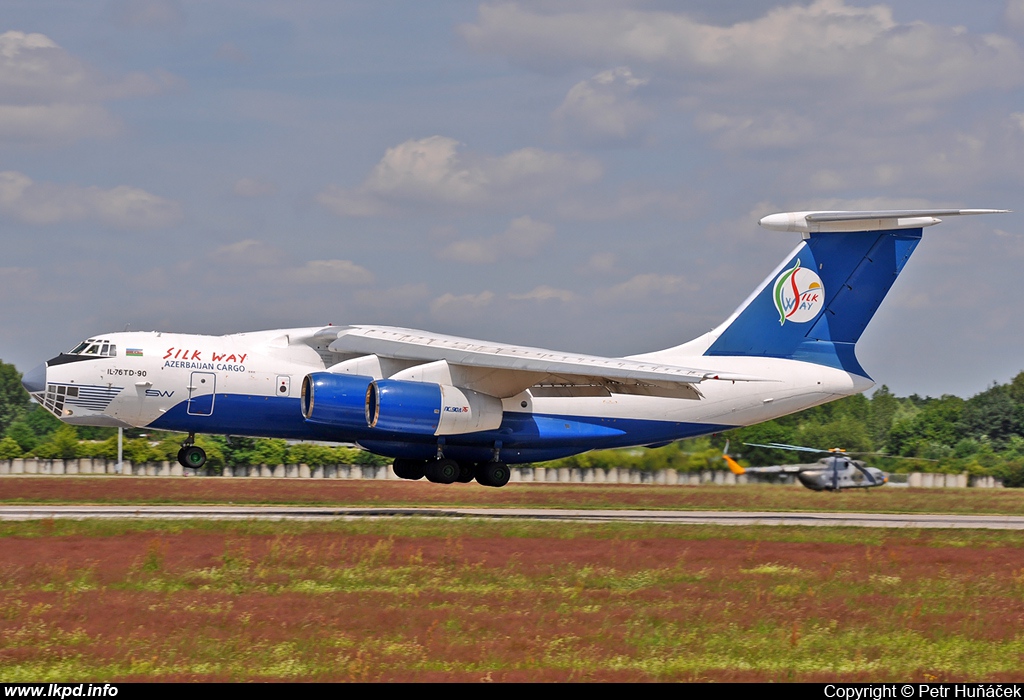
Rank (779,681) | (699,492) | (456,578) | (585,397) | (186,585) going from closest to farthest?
1. (779,681)
2. (186,585)
3. (456,578)
4. (585,397)
5. (699,492)

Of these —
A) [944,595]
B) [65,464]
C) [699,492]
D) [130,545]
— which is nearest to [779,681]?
[944,595]

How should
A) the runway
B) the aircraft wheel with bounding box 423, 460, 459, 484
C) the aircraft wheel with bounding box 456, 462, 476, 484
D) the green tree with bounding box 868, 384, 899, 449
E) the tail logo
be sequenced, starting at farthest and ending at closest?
the green tree with bounding box 868, 384, 899, 449
the tail logo
the aircraft wheel with bounding box 456, 462, 476, 484
the aircraft wheel with bounding box 423, 460, 459, 484
the runway

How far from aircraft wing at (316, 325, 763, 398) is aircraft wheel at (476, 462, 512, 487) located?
1551mm

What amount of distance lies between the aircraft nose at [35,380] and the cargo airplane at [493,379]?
0.04 metres

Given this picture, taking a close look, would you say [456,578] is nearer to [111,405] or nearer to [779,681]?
[779,681]

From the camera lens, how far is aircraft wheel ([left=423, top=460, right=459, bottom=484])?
20.3 metres

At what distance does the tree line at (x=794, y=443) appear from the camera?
78.8 ft

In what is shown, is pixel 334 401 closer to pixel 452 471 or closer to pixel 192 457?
pixel 452 471

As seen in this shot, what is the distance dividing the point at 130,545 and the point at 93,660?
18.7 ft

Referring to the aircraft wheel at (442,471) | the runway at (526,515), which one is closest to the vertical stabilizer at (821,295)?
the runway at (526,515)

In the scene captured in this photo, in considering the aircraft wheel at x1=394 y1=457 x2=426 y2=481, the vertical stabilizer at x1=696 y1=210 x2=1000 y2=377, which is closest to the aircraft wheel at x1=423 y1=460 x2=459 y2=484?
the aircraft wheel at x1=394 y1=457 x2=426 y2=481

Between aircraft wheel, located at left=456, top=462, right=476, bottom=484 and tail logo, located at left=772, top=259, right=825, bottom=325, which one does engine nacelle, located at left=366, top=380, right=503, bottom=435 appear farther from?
tail logo, located at left=772, top=259, right=825, bottom=325

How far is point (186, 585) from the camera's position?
11703 millimetres

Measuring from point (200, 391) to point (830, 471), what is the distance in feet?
45.4
